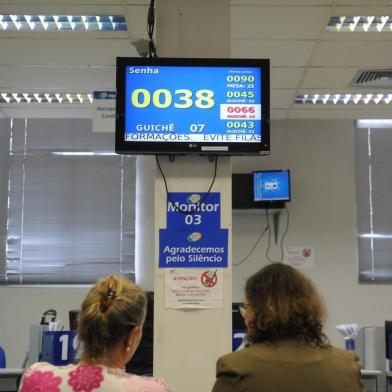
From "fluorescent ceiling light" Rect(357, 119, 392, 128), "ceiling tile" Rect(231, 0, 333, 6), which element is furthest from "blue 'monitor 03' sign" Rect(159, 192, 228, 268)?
"fluorescent ceiling light" Rect(357, 119, 392, 128)

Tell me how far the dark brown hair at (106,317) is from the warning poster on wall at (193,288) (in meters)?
1.18

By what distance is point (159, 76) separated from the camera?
262 centimetres

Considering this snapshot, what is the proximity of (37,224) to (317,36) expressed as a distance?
3.77 meters

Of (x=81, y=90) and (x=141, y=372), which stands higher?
(x=81, y=90)

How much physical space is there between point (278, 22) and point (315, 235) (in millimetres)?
2986

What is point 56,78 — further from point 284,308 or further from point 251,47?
point 284,308

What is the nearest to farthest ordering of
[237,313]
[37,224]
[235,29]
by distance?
[237,313]
[235,29]
[37,224]

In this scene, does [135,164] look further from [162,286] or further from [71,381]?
[71,381]

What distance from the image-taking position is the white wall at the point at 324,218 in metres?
6.16

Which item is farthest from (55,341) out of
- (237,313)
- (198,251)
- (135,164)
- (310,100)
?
(310,100)

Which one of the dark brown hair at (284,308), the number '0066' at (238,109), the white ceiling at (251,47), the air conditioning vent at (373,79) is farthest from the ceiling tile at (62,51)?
the dark brown hair at (284,308)

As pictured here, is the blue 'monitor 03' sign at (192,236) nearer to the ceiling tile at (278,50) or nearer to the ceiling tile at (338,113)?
the ceiling tile at (278,50)

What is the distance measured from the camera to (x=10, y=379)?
13.4ft

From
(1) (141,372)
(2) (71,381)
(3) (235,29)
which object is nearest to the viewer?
(2) (71,381)
